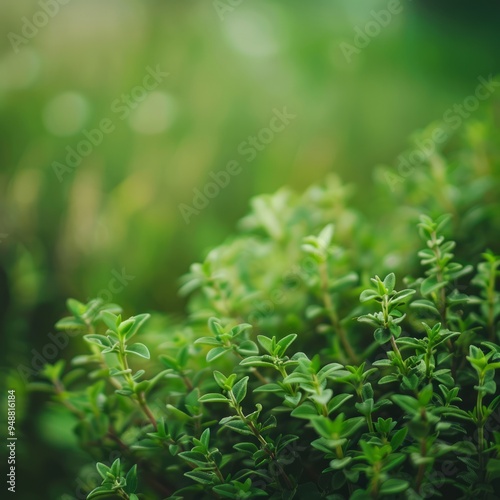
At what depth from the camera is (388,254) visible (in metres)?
0.98

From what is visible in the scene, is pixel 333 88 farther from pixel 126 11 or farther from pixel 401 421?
pixel 401 421

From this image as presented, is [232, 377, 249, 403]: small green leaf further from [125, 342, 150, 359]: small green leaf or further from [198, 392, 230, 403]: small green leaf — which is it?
[125, 342, 150, 359]: small green leaf

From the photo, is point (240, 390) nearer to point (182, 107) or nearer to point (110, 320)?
point (110, 320)

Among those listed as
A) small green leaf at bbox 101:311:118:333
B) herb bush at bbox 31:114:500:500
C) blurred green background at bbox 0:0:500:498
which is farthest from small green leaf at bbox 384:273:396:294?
blurred green background at bbox 0:0:500:498

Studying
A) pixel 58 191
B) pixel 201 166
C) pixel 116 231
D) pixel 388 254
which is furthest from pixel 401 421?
pixel 58 191

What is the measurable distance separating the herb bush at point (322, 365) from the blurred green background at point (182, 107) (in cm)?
46

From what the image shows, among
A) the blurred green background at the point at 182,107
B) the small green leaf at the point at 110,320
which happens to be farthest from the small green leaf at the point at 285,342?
the blurred green background at the point at 182,107

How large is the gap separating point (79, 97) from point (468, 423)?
1.50 m

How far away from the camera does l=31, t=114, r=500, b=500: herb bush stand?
2.06 feet

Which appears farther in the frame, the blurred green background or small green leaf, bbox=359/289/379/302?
the blurred green background

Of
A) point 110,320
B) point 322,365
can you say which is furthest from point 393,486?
point 110,320

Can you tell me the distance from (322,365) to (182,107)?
48.9 inches

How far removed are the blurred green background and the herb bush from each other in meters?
0.46

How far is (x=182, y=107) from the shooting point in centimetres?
181
